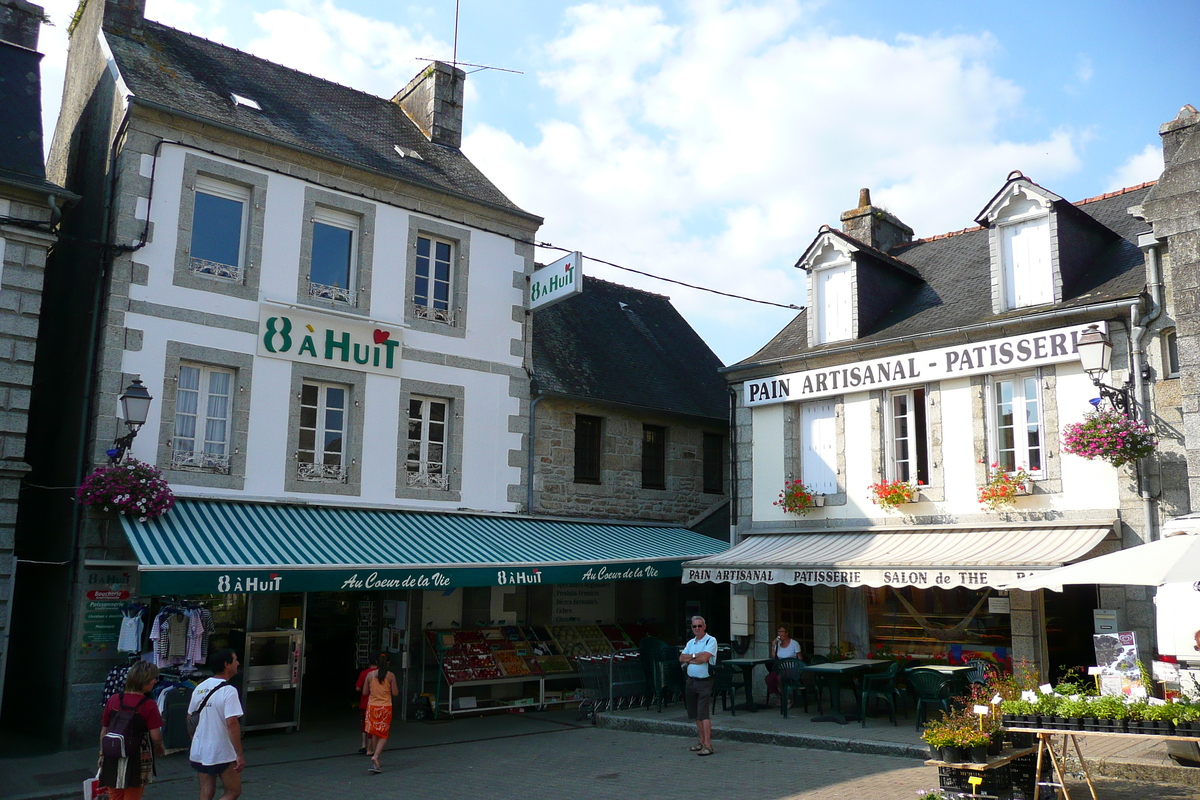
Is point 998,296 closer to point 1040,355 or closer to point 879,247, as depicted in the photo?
point 1040,355

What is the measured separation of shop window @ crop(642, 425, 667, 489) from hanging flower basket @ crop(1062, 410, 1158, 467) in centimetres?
758

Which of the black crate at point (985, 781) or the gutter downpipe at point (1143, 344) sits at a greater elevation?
the gutter downpipe at point (1143, 344)

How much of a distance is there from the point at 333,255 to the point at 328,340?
129 centimetres

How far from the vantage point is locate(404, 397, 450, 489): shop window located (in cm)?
1374

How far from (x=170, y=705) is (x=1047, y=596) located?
10238 millimetres

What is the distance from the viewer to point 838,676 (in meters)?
11.4

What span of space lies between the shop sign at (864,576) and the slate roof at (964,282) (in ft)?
10.8

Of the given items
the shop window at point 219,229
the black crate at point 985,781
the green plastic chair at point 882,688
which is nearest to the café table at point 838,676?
the green plastic chair at point 882,688

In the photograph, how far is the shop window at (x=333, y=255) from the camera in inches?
520

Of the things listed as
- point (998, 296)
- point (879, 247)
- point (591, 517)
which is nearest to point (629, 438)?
point (591, 517)

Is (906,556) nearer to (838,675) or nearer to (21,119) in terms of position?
(838,675)

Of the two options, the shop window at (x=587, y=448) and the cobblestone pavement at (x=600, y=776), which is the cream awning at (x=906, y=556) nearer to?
the cobblestone pavement at (x=600, y=776)

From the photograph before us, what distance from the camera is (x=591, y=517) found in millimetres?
15664

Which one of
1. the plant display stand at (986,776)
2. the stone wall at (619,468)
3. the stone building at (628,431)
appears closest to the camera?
the plant display stand at (986,776)
